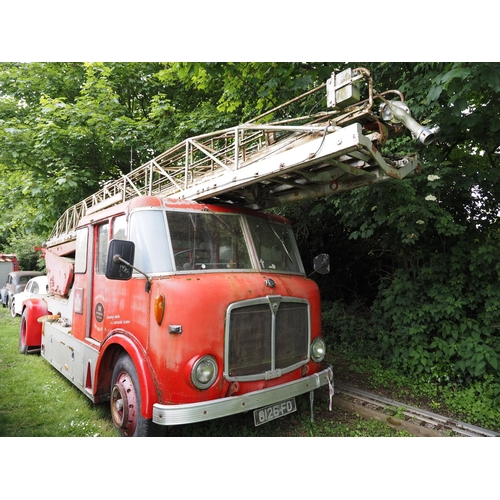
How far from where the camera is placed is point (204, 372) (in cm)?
293

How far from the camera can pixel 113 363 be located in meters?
3.82

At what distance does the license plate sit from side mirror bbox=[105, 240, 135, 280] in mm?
1737

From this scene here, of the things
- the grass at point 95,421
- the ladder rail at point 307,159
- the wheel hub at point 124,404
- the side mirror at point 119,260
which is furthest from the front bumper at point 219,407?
the ladder rail at point 307,159

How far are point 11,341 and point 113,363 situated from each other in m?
6.28

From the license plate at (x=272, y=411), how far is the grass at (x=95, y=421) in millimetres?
562

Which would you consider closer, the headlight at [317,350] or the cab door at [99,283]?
the headlight at [317,350]

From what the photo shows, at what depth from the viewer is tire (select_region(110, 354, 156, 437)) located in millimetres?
3036

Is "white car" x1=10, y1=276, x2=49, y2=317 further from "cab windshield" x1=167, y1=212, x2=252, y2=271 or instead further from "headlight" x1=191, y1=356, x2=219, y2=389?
"headlight" x1=191, y1=356, x2=219, y2=389

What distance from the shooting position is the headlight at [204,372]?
289 cm

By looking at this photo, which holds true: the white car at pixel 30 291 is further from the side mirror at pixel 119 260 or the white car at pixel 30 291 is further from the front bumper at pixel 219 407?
the front bumper at pixel 219 407

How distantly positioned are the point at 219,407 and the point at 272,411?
0.73 metres

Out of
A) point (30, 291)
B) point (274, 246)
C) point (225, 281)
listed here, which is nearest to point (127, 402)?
point (225, 281)

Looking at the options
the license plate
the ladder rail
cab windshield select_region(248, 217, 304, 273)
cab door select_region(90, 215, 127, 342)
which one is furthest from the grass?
the ladder rail

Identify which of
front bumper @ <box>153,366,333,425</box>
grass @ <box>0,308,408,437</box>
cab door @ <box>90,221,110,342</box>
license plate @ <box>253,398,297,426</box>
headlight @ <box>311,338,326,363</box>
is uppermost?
cab door @ <box>90,221,110,342</box>
